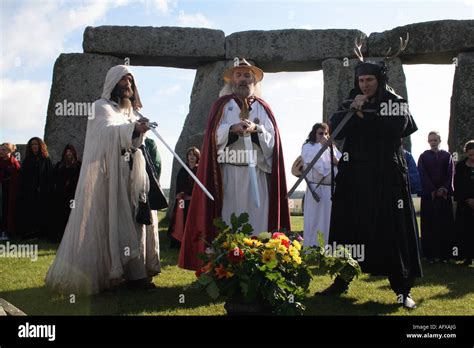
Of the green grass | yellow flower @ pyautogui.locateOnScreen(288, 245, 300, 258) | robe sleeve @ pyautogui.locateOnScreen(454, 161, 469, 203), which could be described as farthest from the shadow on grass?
robe sleeve @ pyautogui.locateOnScreen(454, 161, 469, 203)

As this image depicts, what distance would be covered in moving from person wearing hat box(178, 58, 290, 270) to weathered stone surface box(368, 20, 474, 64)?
257 inches

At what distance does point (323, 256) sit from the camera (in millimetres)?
4926

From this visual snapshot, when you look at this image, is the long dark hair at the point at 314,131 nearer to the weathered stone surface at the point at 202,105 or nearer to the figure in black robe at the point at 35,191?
the weathered stone surface at the point at 202,105

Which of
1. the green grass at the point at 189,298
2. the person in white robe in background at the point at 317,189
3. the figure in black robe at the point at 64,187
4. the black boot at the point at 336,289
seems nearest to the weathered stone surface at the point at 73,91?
the figure in black robe at the point at 64,187

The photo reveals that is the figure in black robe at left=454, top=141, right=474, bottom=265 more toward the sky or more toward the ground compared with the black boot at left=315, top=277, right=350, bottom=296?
more toward the sky

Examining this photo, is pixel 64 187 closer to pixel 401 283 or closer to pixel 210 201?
pixel 210 201

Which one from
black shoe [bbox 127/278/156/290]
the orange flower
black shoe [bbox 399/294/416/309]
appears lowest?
black shoe [bbox 399/294/416/309]

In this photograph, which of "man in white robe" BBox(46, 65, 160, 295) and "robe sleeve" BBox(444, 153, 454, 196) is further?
"robe sleeve" BBox(444, 153, 454, 196)

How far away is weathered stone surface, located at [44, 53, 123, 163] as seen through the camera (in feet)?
40.1

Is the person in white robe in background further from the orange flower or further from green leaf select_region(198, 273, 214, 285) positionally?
green leaf select_region(198, 273, 214, 285)

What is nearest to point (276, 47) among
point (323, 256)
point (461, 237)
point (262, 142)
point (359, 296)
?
point (461, 237)

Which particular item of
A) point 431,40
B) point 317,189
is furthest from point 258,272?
point 431,40

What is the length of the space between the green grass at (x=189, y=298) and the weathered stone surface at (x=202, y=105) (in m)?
5.02

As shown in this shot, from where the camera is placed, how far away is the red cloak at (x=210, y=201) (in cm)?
619
